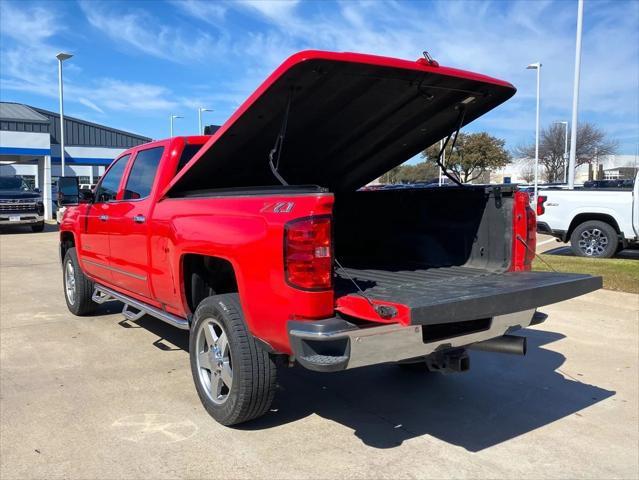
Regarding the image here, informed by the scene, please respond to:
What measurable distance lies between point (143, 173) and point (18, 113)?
162 ft

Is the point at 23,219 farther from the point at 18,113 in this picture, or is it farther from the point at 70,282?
the point at 18,113

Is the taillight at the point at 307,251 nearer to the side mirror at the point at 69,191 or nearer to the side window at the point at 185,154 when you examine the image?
the side window at the point at 185,154

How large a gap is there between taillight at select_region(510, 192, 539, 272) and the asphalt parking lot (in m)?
1.08

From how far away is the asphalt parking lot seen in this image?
336 cm

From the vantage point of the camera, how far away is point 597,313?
23.9 ft

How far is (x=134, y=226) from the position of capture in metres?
5.00

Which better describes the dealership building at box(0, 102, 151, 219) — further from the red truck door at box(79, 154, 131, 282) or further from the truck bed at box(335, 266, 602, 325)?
the truck bed at box(335, 266, 602, 325)

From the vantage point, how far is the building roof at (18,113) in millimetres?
45625

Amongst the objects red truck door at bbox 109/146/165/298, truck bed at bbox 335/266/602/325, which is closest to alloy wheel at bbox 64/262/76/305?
red truck door at bbox 109/146/165/298

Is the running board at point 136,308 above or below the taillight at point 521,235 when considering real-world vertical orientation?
→ below

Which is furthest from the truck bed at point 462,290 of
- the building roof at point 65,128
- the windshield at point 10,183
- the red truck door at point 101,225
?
the building roof at point 65,128

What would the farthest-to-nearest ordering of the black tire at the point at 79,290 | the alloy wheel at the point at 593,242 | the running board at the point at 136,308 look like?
the alloy wheel at the point at 593,242, the black tire at the point at 79,290, the running board at the point at 136,308

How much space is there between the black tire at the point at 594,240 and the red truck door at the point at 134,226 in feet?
31.9

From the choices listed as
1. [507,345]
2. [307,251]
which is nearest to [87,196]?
[307,251]
